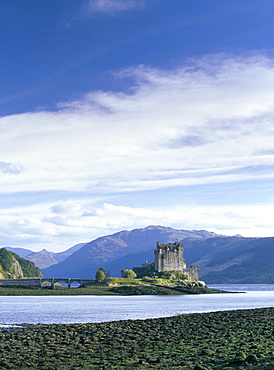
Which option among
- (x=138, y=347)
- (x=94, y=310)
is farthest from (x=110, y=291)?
(x=138, y=347)

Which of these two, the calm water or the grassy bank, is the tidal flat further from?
the grassy bank

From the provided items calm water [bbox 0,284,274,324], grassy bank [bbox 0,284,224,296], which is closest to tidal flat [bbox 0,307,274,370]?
calm water [bbox 0,284,274,324]

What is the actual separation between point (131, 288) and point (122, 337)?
135 meters

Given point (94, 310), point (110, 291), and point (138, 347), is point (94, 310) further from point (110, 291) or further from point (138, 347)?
point (110, 291)

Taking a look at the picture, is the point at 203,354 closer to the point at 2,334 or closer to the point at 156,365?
the point at 156,365

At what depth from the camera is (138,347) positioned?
3578cm

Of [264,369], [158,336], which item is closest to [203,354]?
[264,369]

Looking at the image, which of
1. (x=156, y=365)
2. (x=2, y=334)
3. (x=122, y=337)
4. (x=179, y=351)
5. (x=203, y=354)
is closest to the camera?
(x=156, y=365)

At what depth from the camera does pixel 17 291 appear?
16875cm

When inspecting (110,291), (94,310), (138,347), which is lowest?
(110,291)

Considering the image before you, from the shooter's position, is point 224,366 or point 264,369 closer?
point 264,369

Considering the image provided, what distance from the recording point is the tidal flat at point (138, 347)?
2767cm

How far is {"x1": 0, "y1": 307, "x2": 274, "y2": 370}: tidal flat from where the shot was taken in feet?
90.8

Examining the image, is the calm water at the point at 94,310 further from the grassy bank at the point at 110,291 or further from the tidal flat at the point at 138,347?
the grassy bank at the point at 110,291
